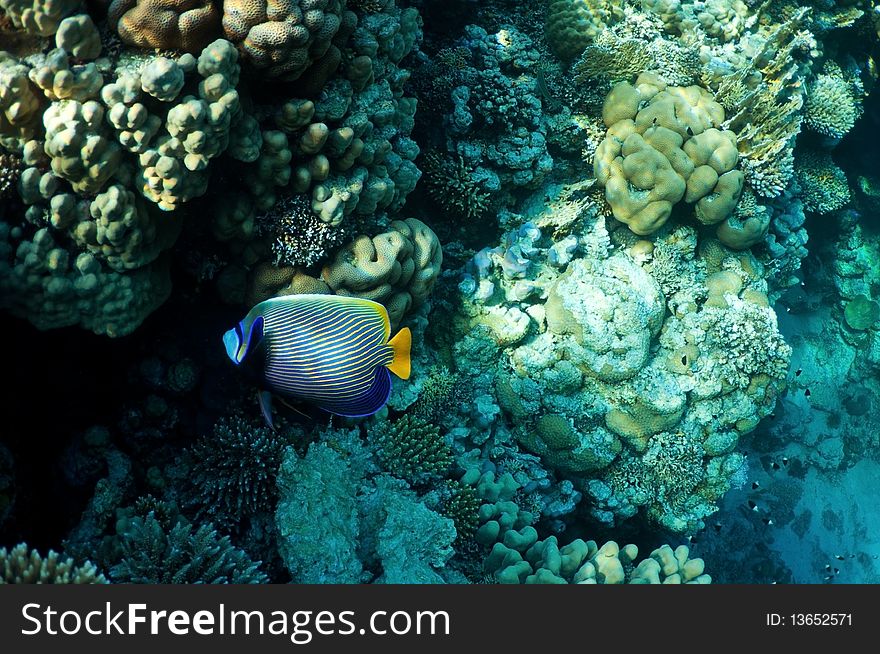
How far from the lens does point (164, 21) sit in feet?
8.34

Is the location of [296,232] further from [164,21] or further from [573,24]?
[573,24]

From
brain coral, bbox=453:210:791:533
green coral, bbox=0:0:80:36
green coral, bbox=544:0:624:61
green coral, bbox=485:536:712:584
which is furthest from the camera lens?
green coral, bbox=544:0:624:61

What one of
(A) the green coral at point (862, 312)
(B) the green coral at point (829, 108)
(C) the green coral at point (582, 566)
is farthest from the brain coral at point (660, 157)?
(A) the green coral at point (862, 312)

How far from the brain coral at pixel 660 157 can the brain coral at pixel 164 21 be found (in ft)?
12.0

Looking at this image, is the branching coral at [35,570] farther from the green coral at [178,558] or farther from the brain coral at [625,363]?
the brain coral at [625,363]

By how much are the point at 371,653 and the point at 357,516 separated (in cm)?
97

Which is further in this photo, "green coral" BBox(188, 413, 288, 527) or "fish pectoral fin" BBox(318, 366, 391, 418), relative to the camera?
"green coral" BBox(188, 413, 288, 527)

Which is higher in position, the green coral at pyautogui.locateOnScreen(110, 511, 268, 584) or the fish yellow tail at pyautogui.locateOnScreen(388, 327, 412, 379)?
the fish yellow tail at pyautogui.locateOnScreen(388, 327, 412, 379)

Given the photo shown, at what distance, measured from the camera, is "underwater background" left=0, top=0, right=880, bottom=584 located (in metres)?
2.63

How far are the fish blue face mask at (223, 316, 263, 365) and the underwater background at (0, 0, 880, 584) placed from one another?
48 cm

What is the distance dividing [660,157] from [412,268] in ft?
8.85

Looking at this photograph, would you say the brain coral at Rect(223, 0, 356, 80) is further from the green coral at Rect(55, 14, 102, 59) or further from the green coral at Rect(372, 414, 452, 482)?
the green coral at Rect(372, 414, 452, 482)

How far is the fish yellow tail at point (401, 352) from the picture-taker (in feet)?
8.45

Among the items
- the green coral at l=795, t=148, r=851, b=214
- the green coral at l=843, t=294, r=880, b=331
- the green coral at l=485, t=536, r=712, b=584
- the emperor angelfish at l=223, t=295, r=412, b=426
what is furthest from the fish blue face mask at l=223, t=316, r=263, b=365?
the green coral at l=843, t=294, r=880, b=331
